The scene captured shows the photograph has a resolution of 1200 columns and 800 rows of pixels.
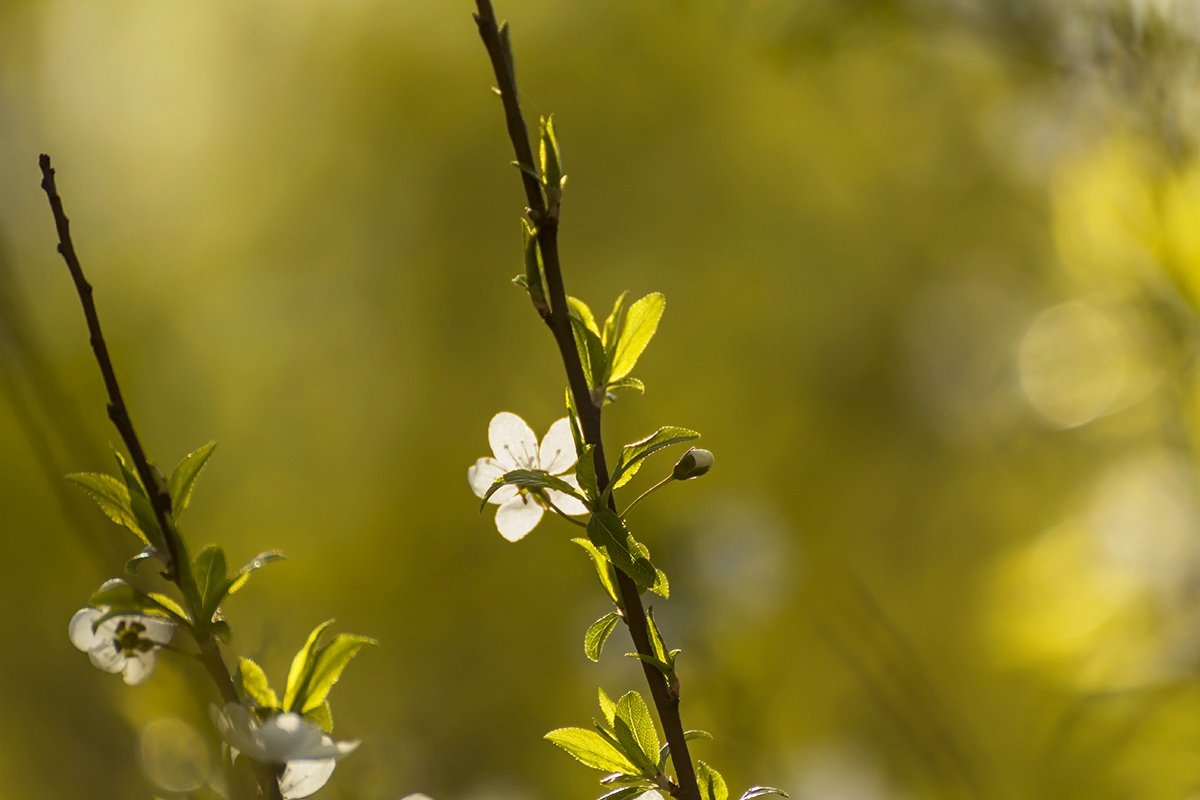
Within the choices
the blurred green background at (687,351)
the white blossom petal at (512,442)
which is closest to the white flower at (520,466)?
the white blossom petal at (512,442)

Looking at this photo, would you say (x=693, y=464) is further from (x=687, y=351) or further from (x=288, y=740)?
(x=687, y=351)

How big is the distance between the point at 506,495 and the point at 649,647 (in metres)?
0.06

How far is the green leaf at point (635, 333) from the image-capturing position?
0.27 m

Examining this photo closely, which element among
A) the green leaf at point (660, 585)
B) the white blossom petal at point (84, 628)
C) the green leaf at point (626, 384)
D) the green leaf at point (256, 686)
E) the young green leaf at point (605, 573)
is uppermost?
the green leaf at point (626, 384)

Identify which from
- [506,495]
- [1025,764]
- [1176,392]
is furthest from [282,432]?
[506,495]

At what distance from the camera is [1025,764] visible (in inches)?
31.1

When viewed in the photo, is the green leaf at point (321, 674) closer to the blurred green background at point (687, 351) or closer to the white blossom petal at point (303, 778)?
the white blossom petal at point (303, 778)

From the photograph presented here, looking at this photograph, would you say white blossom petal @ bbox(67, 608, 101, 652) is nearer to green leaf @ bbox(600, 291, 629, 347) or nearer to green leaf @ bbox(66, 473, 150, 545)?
green leaf @ bbox(66, 473, 150, 545)

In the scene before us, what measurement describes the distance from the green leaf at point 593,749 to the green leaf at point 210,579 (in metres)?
0.09

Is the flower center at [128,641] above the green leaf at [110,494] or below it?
below

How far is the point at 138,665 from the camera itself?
25cm

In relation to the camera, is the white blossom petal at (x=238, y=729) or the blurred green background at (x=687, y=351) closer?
the white blossom petal at (x=238, y=729)

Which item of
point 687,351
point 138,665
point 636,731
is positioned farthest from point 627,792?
point 687,351

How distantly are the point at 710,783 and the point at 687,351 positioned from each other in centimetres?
140
